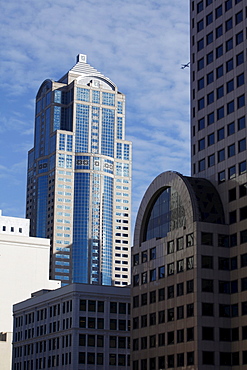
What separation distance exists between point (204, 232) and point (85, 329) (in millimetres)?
46979

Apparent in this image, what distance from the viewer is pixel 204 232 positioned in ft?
388

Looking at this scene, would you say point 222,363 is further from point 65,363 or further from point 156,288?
point 65,363

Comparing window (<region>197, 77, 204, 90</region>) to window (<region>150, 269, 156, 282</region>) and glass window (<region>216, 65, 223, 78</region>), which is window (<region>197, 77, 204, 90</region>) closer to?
glass window (<region>216, 65, 223, 78</region>)

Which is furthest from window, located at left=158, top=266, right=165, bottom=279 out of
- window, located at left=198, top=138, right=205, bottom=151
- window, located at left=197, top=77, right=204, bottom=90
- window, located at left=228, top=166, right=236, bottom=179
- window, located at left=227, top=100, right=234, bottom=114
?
window, located at left=197, top=77, right=204, bottom=90

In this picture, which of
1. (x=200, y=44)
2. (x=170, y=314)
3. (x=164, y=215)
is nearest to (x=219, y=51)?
(x=200, y=44)

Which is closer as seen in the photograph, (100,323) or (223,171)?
(223,171)

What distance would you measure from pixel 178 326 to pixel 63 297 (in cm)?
4618

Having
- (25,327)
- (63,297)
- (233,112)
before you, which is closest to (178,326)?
(233,112)

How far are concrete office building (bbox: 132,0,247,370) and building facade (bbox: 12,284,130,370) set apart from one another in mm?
23245

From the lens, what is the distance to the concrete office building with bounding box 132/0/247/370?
11462 centimetres

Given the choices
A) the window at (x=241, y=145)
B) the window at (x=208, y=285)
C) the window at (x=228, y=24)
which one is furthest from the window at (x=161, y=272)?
the window at (x=228, y=24)

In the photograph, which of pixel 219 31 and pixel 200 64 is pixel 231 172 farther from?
pixel 219 31

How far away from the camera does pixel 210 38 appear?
131000 millimetres

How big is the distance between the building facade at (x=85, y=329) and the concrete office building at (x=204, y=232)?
23245mm
